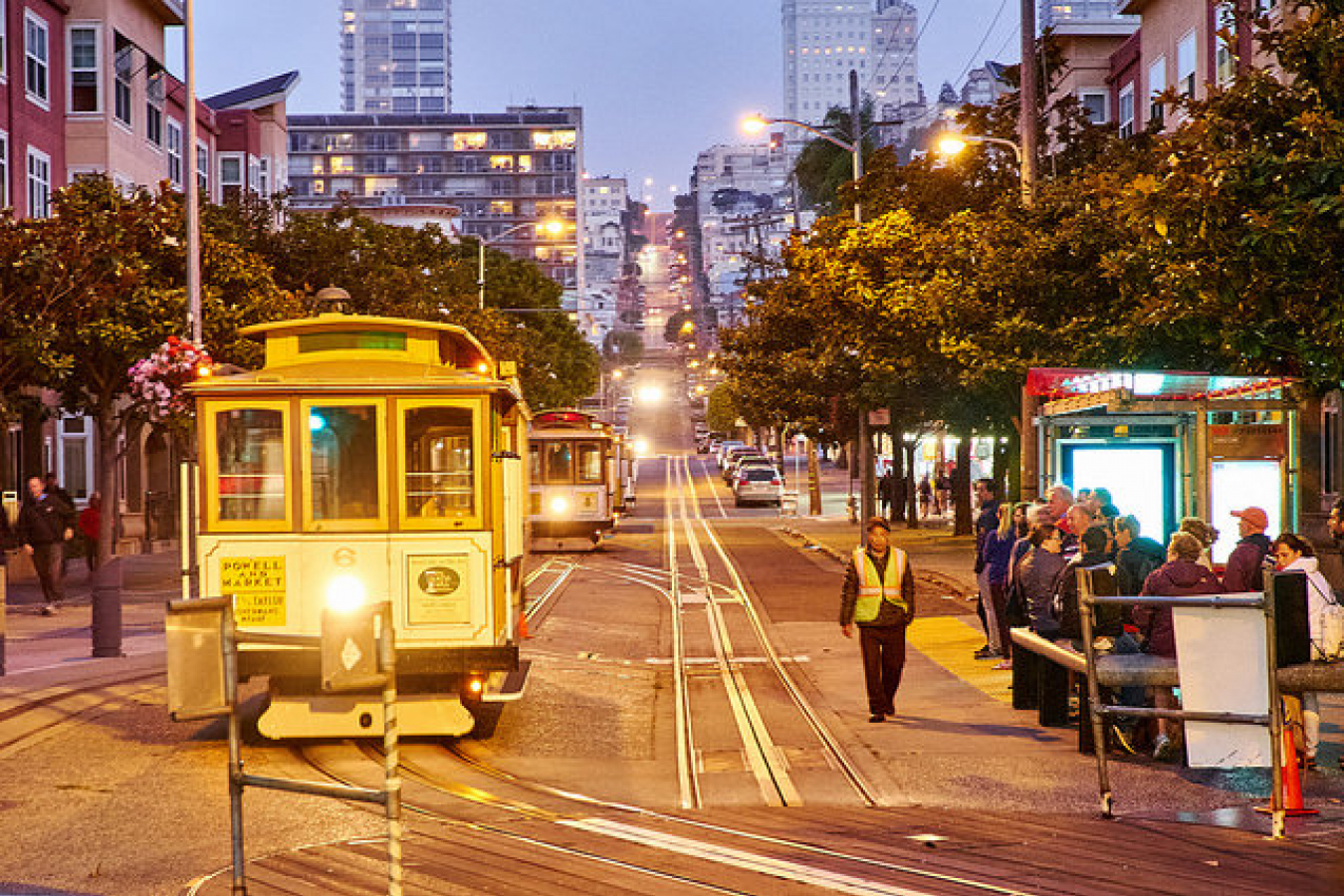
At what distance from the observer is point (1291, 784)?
10141 mm

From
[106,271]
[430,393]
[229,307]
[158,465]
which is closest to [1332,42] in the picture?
[430,393]

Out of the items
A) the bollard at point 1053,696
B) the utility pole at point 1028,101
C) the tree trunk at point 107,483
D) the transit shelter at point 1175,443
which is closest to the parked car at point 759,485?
the tree trunk at point 107,483

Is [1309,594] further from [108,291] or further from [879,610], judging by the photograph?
[108,291]

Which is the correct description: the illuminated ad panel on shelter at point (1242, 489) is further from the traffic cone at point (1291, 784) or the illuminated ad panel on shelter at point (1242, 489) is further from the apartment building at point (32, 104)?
the apartment building at point (32, 104)

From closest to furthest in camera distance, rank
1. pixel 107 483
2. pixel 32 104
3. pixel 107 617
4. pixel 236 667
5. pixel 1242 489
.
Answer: pixel 236 667
pixel 1242 489
pixel 107 617
pixel 107 483
pixel 32 104

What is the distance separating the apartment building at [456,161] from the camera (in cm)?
18888

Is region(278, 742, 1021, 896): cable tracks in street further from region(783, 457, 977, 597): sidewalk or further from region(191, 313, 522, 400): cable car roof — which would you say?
region(783, 457, 977, 597): sidewalk

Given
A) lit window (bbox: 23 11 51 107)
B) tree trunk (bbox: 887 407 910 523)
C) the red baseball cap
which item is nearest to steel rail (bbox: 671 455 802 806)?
the red baseball cap

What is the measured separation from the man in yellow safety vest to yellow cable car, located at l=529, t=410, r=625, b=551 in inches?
965

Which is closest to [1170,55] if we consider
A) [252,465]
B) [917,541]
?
[917,541]

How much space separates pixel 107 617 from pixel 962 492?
26.3 meters

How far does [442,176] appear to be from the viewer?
189625 millimetres

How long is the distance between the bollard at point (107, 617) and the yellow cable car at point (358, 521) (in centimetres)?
608

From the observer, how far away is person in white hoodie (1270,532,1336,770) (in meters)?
11.4
